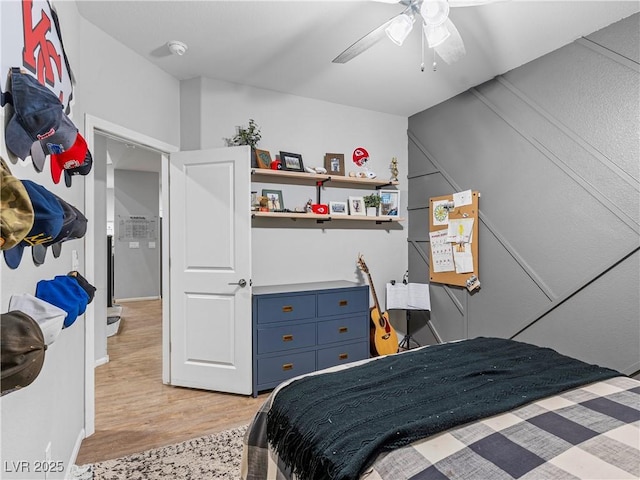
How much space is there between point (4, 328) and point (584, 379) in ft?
6.53

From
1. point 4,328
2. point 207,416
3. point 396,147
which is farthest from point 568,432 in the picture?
point 396,147

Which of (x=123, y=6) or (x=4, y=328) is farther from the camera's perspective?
(x=123, y=6)

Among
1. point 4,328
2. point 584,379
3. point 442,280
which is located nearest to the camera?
point 4,328

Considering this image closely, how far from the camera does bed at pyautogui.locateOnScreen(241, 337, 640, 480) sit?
3.08ft

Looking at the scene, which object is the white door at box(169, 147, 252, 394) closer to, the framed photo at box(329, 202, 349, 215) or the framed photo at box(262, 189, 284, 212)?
the framed photo at box(262, 189, 284, 212)

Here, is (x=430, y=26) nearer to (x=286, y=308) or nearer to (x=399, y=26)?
(x=399, y=26)

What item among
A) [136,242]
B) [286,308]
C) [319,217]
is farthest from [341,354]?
[136,242]

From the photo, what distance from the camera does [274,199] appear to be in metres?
3.37

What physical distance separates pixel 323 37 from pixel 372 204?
1.76 meters

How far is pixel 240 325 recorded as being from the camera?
115 inches

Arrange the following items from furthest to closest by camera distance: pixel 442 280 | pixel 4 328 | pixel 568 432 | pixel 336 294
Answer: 1. pixel 442 280
2. pixel 336 294
3. pixel 568 432
4. pixel 4 328

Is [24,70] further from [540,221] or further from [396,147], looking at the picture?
[396,147]

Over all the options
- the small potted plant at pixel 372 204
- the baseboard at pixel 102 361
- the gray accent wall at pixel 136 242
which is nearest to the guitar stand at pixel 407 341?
the small potted plant at pixel 372 204

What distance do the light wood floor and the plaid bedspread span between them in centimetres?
140
